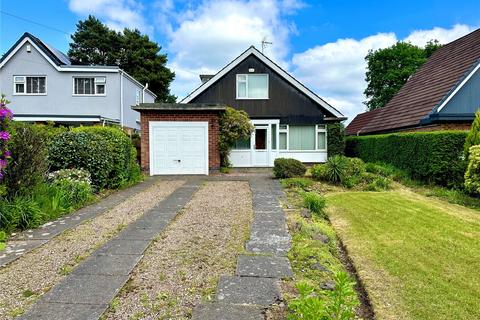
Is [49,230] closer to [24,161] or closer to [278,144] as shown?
[24,161]

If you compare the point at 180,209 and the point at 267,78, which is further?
the point at 267,78

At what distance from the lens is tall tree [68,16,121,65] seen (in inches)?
1720

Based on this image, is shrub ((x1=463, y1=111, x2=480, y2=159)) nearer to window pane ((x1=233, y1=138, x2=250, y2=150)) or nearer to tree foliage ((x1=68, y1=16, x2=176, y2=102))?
window pane ((x1=233, y1=138, x2=250, y2=150))

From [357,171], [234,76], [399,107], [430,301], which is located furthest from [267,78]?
[430,301]

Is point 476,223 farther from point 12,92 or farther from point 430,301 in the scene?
point 12,92

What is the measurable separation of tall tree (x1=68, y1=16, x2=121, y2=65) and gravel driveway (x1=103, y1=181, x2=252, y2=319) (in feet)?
136

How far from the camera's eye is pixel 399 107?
18297 mm

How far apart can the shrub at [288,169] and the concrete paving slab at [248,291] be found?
9164 millimetres

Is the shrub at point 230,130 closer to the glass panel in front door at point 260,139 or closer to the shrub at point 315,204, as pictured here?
the glass panel in front door at point 260,139

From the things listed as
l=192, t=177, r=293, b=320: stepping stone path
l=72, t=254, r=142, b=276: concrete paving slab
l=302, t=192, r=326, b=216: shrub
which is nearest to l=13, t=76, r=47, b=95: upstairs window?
l=302, t=192, r=326, b=216: shrub

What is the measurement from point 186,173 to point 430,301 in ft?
40.0

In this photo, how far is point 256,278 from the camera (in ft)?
13.0

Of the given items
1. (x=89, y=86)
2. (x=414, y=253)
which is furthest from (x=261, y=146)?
(x=414, y=253)

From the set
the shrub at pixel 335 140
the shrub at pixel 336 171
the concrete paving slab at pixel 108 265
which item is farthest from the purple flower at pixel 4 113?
the shrub at pixel 335 140
